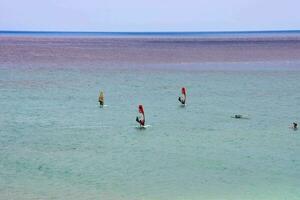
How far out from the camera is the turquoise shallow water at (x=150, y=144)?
854 inches

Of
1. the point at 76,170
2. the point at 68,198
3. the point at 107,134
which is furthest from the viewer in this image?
the point at 107,134

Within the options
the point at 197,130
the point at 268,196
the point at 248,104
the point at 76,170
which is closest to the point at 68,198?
the point at 76,170

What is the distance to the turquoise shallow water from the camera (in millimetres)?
21703

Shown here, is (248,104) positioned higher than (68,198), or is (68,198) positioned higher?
(248,104)

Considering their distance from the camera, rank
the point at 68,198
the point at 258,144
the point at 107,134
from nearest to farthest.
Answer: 1. the point at 68,198
2. the point at 258,144
3. the point at 107,134

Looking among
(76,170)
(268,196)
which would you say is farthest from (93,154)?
(268,196)

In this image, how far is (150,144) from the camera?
28469 mm

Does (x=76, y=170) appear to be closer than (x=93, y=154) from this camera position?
Yes

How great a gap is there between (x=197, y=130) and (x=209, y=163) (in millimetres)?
6799

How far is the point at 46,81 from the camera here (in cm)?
5825

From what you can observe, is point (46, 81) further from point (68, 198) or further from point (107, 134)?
point (68, 198)

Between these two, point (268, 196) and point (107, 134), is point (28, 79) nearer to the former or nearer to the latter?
point (107, 134)

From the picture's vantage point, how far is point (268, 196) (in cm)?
2078

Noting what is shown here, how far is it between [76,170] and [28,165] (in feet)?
5.70
